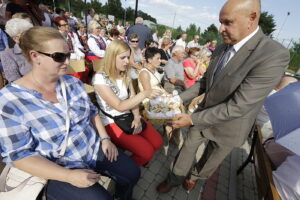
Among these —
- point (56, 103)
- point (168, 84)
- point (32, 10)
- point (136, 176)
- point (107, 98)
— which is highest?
point (32, 10)

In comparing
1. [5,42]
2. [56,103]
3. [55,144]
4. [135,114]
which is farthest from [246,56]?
[5,42]

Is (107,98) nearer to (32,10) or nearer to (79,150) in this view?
(79,150)

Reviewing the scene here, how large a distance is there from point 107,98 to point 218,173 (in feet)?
7.92

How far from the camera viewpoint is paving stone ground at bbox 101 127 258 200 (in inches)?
98.0

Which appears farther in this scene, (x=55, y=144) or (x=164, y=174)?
(x=164, y=174)

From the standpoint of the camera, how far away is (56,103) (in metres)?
1.58

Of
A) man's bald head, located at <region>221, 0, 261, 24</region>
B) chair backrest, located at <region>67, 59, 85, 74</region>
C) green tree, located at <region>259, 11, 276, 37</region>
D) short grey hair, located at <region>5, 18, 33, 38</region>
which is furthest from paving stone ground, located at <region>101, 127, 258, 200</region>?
green tree, located at <region>259, 11, 276, 37</region>

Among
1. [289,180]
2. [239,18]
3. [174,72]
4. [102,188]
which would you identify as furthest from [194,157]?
[174,72]

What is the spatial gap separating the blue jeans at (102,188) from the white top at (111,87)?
1.88 ft

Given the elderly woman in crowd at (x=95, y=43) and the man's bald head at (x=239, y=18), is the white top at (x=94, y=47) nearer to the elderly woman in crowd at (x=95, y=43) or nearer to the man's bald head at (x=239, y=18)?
the elderly woman in crowd at (x=95, y=43)

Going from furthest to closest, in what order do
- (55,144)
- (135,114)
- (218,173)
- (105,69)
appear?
(218,173), (135,114), (105,69), (55,144)

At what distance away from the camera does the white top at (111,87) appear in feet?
7.18

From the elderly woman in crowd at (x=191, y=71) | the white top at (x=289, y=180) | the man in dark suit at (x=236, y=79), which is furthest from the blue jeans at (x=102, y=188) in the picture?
the elderly woman in crowd at (x=191, y=71)

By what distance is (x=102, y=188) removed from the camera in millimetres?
1623
